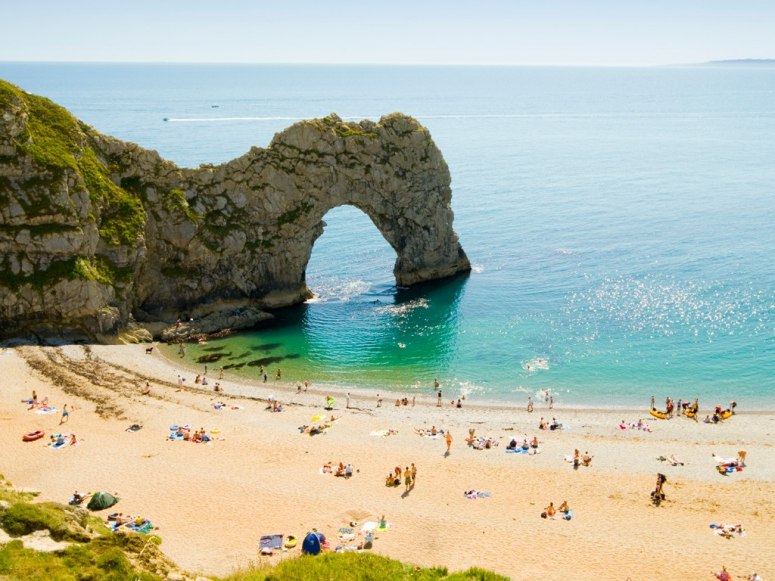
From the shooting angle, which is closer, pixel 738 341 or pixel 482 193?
pixel 738 341

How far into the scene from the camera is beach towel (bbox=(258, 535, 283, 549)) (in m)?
31.0

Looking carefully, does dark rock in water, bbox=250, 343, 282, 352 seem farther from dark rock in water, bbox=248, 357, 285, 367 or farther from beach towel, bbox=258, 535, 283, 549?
beach towel, bbox=258, 535, 283, 549

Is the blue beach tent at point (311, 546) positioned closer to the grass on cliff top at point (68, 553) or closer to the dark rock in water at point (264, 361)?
the grass on cliff top at point (68, 553)

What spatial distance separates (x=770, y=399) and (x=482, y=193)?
252ft

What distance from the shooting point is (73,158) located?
57719 mm

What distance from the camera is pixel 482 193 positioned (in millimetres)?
122188

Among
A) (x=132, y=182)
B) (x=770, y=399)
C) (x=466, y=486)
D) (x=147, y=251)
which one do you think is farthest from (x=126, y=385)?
(x=770, y=399)

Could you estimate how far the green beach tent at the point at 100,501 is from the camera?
33.5m

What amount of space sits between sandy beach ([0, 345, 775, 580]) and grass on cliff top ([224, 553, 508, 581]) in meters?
5.91

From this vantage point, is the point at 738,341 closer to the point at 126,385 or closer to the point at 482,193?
the point at 126,385

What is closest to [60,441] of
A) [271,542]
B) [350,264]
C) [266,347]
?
[271,542]

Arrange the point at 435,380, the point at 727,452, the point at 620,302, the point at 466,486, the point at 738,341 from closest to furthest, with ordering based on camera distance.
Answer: the point at 466,486 → the point at 727,452 → the point at 435,380 → the point at 738,341 → the point at 620,302

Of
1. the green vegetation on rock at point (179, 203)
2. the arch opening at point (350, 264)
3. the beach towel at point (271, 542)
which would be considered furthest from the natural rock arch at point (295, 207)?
the beach towel at point (271, 542)

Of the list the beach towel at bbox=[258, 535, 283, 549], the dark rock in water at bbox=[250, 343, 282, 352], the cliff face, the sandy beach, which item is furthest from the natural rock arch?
the beach towel at bbox=[258, 535, 283, 549]
